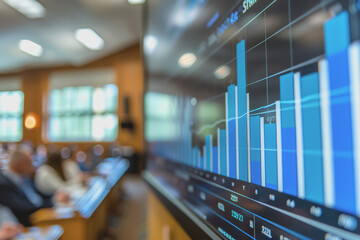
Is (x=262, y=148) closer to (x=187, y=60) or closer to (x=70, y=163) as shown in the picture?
(x=187, y=60)

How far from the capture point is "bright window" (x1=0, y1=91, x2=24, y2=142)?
1183 centimetres

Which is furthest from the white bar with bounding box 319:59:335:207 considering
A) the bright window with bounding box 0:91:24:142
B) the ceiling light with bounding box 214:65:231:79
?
the bright window with bounding box 0:91:24:142

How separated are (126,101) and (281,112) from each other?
33.4 ft

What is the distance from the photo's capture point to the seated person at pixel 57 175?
4.54m

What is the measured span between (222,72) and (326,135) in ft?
1.59

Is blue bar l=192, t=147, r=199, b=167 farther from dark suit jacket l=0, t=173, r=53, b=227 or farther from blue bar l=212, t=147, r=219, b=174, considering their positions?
dark suit jacket l=0, t=173, r=53, b=227

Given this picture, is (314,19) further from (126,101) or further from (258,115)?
(126,101)

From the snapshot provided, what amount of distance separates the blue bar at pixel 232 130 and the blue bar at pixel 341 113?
1.21 feet

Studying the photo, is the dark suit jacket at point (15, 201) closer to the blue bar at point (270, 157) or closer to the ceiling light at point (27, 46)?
the ceiling light at point (27, 46)

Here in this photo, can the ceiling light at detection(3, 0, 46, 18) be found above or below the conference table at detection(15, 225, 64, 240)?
above

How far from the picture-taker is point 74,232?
79.8 inches

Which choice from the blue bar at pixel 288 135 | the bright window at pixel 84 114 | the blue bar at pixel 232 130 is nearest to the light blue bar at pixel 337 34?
the blue bar at pixel 288 135

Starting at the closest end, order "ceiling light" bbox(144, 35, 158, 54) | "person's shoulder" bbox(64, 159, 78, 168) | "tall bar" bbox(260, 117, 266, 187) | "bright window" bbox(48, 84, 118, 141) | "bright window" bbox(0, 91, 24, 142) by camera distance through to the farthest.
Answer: "tall bar" bbox(260, 117, 266, 187) → "ceiling light" bbox(144, 35, 158, 54) → "person's shoulder" bbox(64, 159, 78, 168) → "bright window" bbox(48, 84, 118, 141) → "bright window" bbox(0, 91, 24, 142)

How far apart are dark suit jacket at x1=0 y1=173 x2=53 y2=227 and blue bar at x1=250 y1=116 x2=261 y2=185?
108 inches
